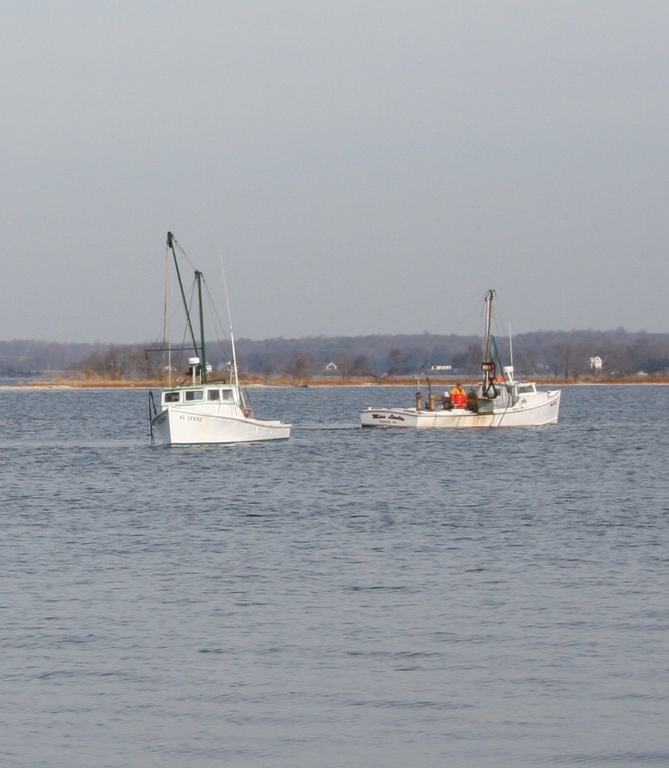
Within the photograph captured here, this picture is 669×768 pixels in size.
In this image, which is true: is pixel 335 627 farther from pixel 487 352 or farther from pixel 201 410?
pixel 487 352

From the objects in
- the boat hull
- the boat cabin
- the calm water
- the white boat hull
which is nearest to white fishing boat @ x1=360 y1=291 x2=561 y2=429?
the white boat hull

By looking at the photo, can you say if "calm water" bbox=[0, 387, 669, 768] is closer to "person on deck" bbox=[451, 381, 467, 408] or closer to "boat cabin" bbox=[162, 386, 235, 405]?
"boat cabin" bbox=[162, 386, 235, 405]

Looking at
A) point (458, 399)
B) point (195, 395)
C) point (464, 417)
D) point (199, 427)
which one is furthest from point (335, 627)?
point (458, 399)

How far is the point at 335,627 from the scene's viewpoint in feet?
62.6

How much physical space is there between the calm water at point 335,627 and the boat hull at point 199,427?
15270 millimetres

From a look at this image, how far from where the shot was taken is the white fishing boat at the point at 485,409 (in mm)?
73188

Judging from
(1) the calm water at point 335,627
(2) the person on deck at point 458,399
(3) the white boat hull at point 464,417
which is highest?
(2) the person on deck at point 458,399

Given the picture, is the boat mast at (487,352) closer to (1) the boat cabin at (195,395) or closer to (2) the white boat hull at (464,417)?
(2) the white boat hull at (464,417)

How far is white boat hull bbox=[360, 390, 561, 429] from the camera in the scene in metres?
73.1

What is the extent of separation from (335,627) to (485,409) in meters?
55.4

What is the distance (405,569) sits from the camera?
24328 mm

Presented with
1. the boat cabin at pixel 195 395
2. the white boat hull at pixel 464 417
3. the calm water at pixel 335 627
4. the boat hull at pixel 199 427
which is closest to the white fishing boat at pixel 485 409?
the white boat hull at pixel 464 417

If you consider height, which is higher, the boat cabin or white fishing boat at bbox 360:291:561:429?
the boat cabin

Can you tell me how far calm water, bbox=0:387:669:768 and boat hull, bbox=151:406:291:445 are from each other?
601 inches
